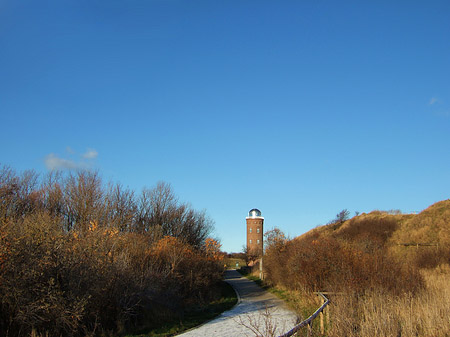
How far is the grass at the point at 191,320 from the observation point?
13.7 meters

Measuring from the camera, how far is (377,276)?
16625mm

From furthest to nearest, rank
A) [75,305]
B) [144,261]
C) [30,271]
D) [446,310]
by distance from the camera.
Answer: [144,261], [75,305], [30,271], [446,310]

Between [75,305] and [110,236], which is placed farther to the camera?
[110,236]

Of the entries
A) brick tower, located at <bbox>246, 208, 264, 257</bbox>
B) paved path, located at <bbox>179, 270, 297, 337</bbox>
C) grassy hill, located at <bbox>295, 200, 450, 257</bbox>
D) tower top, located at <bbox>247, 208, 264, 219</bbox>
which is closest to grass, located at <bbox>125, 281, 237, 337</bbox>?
paved path, located at <bbox>179, 270, 297, 337</bbox>

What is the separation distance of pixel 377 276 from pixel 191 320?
8147 mm

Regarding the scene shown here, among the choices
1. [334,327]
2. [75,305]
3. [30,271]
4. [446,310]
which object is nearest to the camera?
[334,327]

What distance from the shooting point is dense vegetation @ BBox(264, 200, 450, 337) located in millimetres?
8867

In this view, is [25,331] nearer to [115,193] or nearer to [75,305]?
[75,305]

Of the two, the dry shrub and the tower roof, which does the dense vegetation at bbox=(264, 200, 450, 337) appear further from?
the tower roof

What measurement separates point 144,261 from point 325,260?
31.1 feet

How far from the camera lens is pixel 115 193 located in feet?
121

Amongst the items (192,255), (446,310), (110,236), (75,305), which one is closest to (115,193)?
(192,255)

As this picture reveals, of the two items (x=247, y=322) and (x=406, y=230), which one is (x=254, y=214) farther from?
(x=247, y=322)

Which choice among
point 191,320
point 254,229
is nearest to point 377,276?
point 191,320
